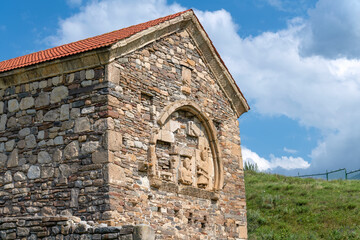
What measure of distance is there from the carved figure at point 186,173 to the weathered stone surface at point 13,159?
11.3 feet

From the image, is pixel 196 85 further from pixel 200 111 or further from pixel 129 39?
pixel 129 39

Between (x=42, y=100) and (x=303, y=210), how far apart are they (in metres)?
14.4

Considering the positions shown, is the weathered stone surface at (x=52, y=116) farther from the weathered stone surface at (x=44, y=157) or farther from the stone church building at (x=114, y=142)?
the weathered stone surface at (x=44, y=157)

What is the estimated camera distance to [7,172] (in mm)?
10547

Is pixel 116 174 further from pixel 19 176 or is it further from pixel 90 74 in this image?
pixel 19 176

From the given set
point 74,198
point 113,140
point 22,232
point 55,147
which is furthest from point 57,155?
point 22,232

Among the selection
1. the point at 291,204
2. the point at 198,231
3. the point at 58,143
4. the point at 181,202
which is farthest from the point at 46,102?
the point at 291,204

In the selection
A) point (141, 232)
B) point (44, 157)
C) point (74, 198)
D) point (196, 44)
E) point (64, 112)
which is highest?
point (196, 44)

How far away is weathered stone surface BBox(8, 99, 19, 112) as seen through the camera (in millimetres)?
10798

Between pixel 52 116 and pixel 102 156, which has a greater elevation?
pixel 52 116

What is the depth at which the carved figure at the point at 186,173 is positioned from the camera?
1127 centimetres

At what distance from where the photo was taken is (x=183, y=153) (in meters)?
11.5

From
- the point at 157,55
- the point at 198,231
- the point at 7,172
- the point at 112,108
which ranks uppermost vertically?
the point at 157,55

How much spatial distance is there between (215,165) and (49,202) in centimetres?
428
